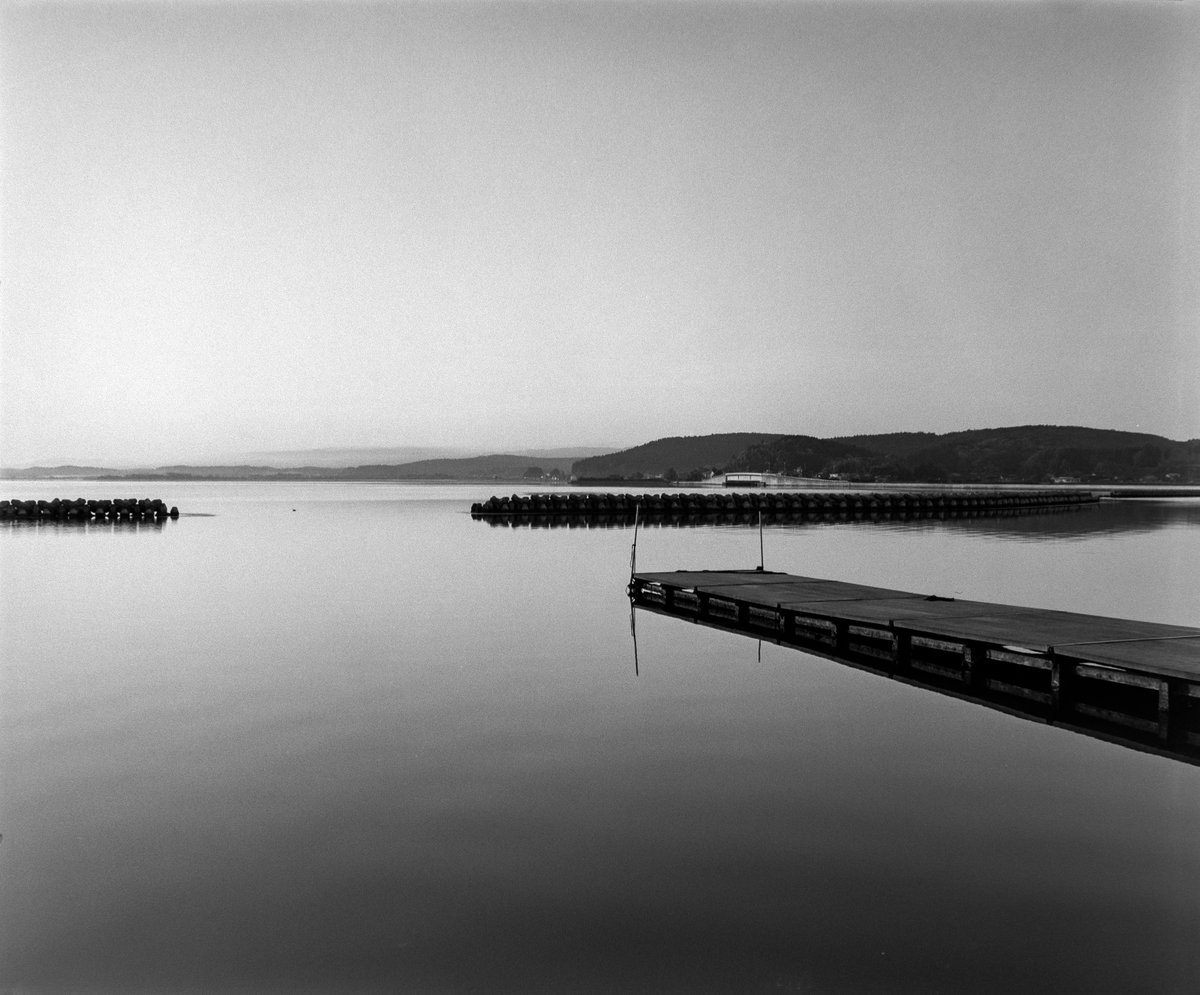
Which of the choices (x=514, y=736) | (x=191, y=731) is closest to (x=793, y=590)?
(x=514, y=736)

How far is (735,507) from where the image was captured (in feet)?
239

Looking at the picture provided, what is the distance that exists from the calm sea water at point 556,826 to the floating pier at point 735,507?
48572 millimetres

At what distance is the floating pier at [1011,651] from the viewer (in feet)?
31.7

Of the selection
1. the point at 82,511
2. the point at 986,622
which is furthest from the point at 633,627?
the point at 82,511

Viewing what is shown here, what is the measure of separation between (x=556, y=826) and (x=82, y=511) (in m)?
56.3

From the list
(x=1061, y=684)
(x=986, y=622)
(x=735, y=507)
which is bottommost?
(x=735, y=507)

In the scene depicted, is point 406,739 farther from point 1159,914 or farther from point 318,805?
point 1159,914

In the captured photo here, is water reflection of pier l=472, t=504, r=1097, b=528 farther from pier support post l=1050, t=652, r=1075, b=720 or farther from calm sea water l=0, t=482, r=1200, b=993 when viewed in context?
pier support post l=1050, t=652, r=1075, b=720

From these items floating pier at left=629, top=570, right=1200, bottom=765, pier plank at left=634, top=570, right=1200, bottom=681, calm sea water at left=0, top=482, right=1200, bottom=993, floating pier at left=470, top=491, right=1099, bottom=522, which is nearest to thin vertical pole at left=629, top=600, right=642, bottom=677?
calm sea water at left=0, top=482, right=1200, bottom=993

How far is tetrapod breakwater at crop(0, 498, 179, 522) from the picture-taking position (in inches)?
2094

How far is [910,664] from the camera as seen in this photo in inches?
523

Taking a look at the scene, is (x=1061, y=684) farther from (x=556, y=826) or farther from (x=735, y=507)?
(x=735, y=507)

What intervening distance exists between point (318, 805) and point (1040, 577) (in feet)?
78.1

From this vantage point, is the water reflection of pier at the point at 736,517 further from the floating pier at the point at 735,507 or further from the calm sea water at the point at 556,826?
the calm sea water at the point at 556,826
